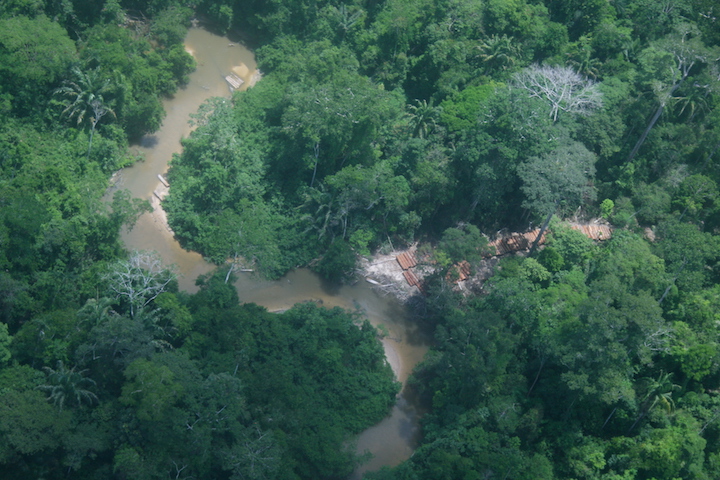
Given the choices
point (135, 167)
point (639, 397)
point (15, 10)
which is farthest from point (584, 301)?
point (15, 10)

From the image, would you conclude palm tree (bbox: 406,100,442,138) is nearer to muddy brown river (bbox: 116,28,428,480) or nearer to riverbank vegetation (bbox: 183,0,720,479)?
riverbank vegetation (bbox: 183,0,720,479)

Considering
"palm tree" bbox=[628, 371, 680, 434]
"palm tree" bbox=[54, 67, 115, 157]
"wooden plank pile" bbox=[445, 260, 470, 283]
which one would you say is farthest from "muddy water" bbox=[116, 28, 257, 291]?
"palm tree" bbox=[628, 371, 680, 434]

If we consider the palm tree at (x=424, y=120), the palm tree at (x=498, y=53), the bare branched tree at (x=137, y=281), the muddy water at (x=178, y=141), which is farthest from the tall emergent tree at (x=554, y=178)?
the bare branched tree at (x=137, y=281)

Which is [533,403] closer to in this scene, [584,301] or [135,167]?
[584,301]

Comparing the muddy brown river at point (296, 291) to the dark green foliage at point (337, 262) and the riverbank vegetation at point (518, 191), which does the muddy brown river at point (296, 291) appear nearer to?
the dark green foliage at point (337, 262)

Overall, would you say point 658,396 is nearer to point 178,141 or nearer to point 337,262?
point 337,262
